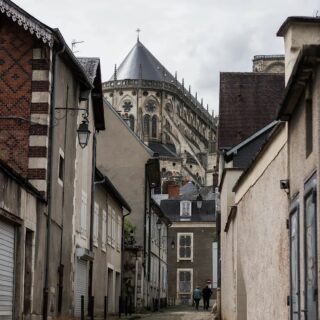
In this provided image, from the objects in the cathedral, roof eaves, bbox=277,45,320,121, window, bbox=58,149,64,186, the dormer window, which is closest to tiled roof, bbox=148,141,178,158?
the cathedral

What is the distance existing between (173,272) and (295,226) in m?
61.9

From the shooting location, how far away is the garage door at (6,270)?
46.8 feet

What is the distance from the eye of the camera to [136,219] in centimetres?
3925

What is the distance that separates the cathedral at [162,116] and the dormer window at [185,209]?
45.3 meters

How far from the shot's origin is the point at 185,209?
74.4 meters

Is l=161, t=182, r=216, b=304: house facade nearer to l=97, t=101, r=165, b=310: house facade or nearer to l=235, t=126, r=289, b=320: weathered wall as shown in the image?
l=97, t=101, r=165, b=310: house facade

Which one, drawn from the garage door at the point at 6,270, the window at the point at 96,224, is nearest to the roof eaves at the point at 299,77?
the garage door at the point at 6,270

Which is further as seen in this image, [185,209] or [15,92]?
[185,209]

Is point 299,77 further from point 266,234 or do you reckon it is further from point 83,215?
point 83,215

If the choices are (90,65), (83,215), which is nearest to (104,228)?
(83,215)

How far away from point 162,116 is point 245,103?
96.5 meters

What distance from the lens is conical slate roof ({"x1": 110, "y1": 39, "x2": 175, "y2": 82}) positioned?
132 m

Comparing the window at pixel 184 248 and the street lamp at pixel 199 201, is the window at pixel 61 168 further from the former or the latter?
the street lamp at pixel 199 201

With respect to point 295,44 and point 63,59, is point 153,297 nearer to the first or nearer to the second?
point 63,59
